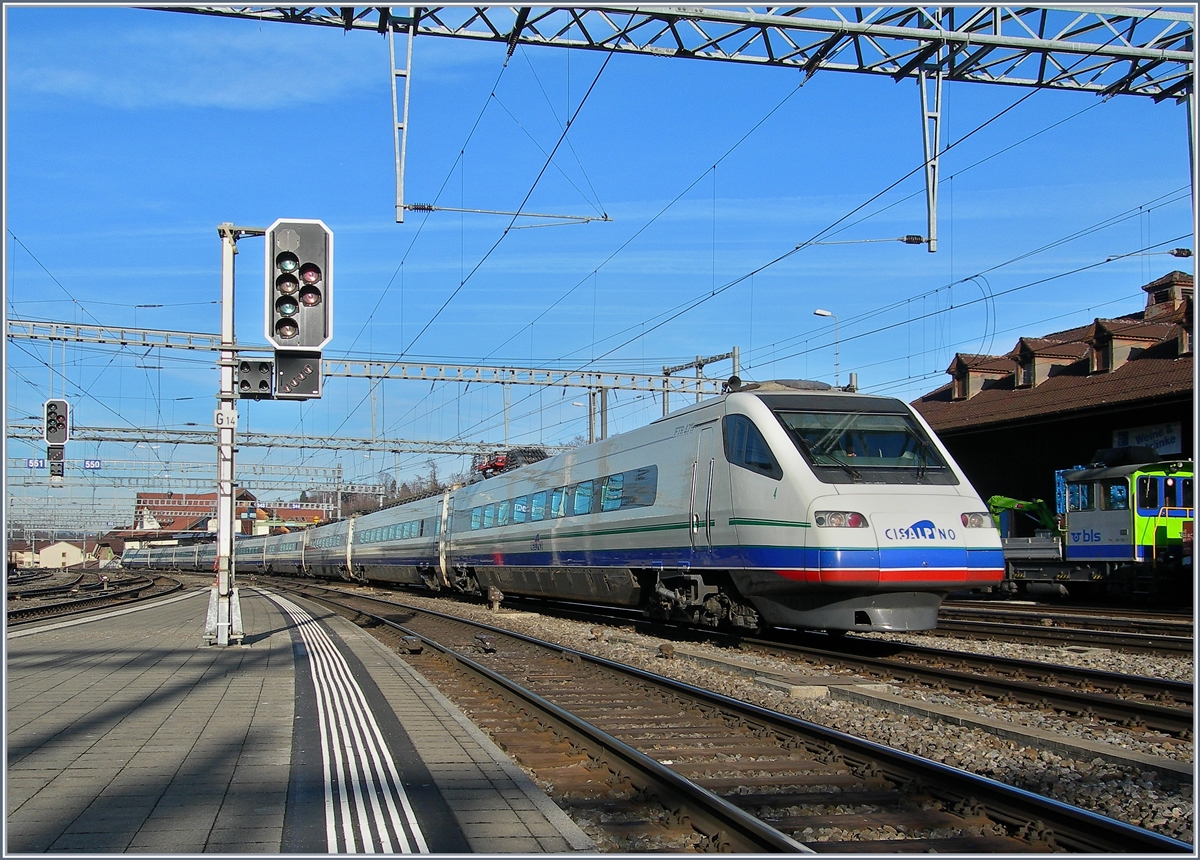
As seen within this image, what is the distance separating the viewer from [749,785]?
5965 millimetres

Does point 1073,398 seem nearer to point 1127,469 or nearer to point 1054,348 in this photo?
point 1054,348

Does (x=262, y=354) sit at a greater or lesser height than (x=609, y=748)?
greater

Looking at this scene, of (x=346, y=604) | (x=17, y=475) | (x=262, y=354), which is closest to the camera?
(x=262, y=354)

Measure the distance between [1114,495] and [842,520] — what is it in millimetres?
13542

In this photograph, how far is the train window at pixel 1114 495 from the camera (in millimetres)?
21344

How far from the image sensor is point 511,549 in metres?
22.0

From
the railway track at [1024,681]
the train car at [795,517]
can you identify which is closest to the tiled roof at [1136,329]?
the train car at [795,517]

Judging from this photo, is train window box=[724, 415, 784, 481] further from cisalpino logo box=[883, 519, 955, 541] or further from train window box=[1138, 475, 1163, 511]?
train window box=[1138, 475, 1163, 511]

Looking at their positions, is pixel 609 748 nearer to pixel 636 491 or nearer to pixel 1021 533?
pixel 636 491

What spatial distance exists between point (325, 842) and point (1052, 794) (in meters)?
3.95

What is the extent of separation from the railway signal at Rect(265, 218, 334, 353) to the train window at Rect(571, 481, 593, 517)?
6.97m

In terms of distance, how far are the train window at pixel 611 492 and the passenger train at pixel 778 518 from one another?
4cm

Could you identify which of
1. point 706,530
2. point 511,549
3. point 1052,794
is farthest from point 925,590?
point 511,549

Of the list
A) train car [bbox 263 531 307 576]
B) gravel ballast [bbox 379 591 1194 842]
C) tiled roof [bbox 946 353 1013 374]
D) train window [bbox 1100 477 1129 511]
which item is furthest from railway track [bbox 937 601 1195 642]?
train car [bbox 263 531 307 576]
